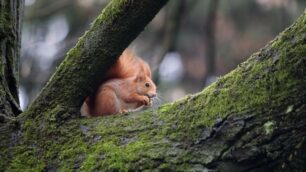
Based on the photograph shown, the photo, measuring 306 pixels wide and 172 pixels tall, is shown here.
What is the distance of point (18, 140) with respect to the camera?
2.26 metres

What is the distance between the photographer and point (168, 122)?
6.92 ft

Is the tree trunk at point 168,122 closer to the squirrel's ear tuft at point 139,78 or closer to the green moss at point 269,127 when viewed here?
the green moss at point 269,127

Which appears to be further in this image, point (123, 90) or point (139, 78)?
point (139, 78)

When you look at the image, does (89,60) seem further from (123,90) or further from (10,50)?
(123,90)

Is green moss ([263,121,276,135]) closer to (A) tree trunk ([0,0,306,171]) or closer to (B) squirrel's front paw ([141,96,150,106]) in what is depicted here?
(A) tree trunk ([0,0,306,171])

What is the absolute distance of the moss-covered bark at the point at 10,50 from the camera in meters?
2.52

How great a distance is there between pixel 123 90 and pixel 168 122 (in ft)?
3.58

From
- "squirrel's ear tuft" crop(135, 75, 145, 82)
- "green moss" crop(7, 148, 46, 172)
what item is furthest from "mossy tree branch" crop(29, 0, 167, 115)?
"squirrel's ear tuft" crop(135, 75, 145, 82)

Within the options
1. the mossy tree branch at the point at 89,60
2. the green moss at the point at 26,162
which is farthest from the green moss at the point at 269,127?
the green moss at the point at 26,162

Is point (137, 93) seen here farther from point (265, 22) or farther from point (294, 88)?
point (265, 22)

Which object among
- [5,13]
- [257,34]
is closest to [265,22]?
[257,34]

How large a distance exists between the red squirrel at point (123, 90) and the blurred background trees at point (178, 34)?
1.97 ft

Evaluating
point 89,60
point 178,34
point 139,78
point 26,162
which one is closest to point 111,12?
point 89,60

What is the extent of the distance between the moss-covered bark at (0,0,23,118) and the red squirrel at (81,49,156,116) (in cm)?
29
